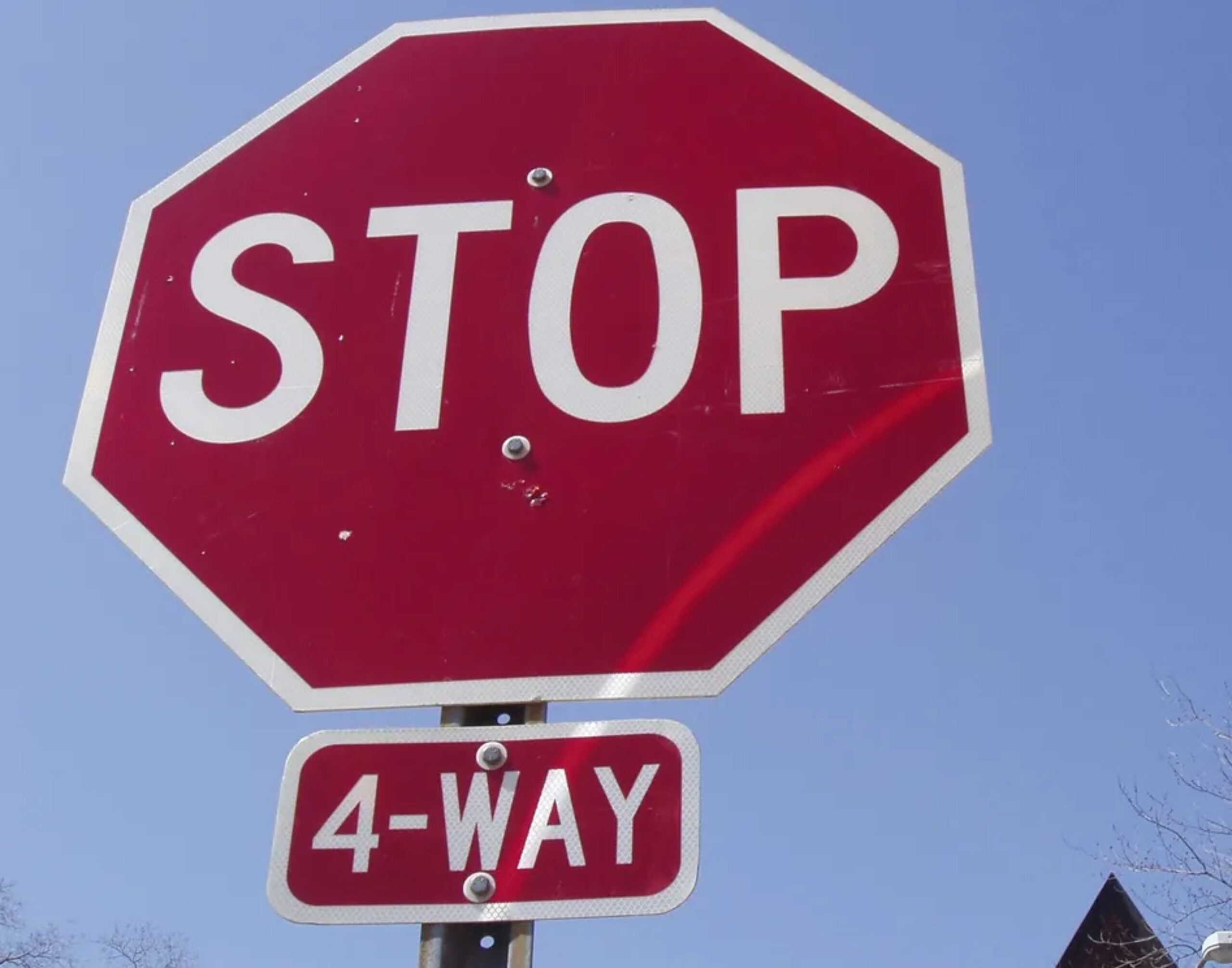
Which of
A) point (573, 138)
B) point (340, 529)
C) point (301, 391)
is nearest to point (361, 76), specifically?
point (573, 138)

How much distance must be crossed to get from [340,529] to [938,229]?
0.73 m

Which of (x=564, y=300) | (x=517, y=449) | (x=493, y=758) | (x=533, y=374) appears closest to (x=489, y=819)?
(x=493, y=758)

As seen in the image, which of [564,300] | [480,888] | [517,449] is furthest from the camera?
[564,300]

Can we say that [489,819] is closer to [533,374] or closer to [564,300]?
[533,374]

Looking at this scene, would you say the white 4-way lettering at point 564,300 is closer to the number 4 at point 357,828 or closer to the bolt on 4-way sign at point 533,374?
the bolt on 4-way sign at point 533,374

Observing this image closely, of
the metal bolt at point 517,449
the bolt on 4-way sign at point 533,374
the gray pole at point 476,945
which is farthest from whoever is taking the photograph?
the metal bolt at point 517,449

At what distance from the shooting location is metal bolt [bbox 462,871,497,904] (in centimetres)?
129

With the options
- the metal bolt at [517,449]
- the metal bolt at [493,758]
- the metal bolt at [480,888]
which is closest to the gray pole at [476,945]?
the metal bolt at [480,888]

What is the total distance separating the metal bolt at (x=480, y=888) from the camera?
4.22ft

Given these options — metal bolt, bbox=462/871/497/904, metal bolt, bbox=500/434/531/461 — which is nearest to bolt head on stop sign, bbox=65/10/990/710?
metal bolt, bbox=500/434/531/461

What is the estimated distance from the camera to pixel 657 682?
1371mm

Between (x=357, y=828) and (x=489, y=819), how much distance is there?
0.12 metres

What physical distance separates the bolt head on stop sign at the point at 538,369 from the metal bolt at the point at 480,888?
0.17 meters

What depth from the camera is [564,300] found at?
1648 mm
